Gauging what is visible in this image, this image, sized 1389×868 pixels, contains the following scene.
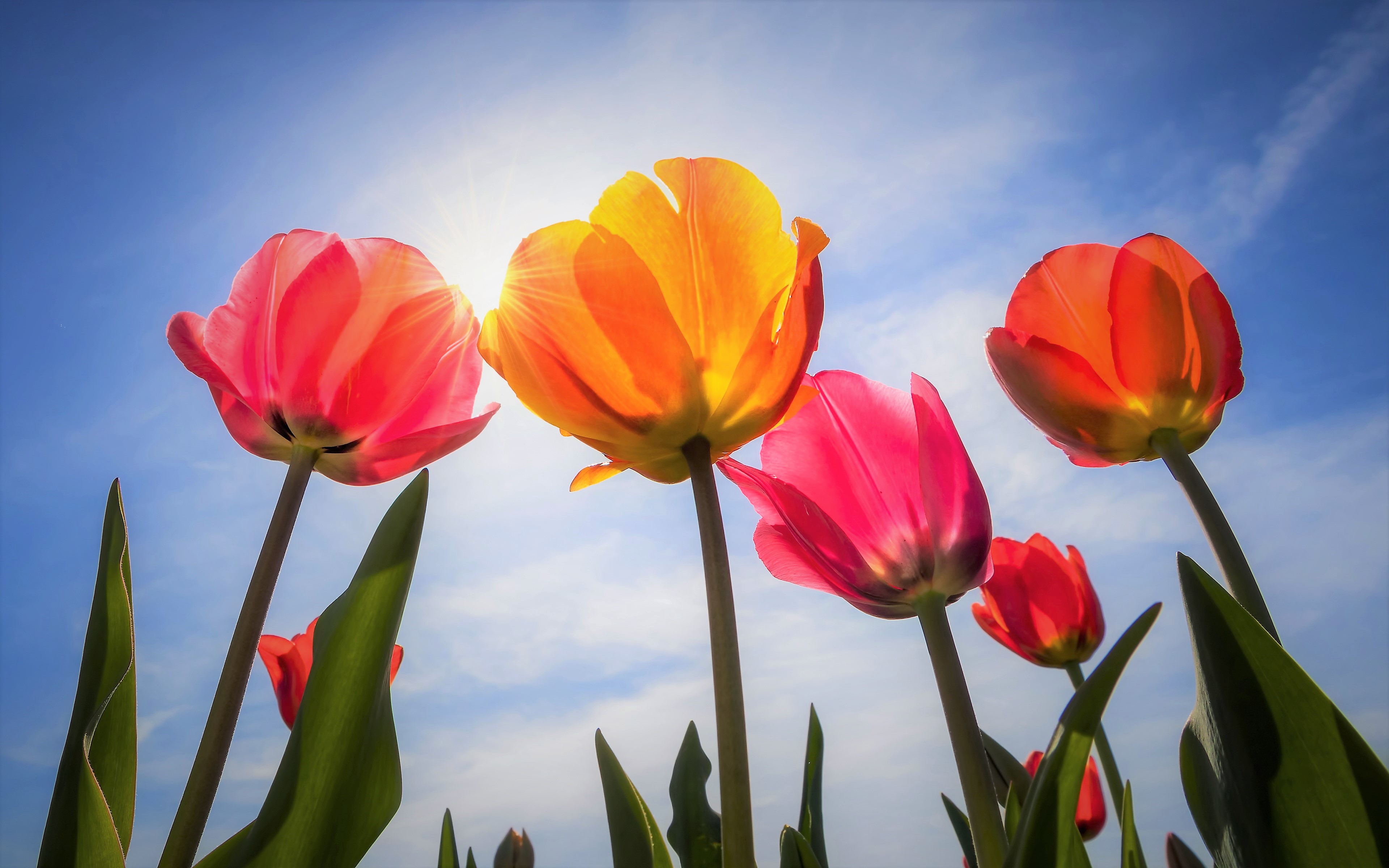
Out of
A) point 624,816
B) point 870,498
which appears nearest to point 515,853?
point 624,816

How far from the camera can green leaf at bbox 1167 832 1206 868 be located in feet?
3.80

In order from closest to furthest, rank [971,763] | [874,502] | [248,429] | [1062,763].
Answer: [1062,763] → [971,763] → [874,502] → [248,429]

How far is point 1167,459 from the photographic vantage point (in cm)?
83

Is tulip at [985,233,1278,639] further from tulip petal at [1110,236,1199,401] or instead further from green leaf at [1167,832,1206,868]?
green leaf at [1167,832,1206,868]

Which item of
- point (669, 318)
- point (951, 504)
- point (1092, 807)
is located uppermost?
point (669, 318)

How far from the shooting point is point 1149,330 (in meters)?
0.86

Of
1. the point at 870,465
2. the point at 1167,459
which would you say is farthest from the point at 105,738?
the point at 1167,459

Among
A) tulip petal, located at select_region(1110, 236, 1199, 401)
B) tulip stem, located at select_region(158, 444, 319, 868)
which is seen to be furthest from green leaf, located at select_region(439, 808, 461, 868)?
tulip petal, located at select_region(1110, 236, 1199, 401)

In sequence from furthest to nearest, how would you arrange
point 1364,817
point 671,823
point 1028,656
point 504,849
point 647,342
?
1. point 504,849
2. point 1028,656
3. point 671,823
4. point 647,342
5. point 1364,817

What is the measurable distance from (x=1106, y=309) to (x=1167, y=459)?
0.20 m

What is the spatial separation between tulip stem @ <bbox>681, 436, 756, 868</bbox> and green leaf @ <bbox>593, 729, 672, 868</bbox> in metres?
0.34

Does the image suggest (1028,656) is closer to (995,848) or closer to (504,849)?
(995,848)

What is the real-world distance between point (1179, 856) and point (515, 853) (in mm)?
1772

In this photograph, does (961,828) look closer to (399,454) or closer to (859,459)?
(859,459)
